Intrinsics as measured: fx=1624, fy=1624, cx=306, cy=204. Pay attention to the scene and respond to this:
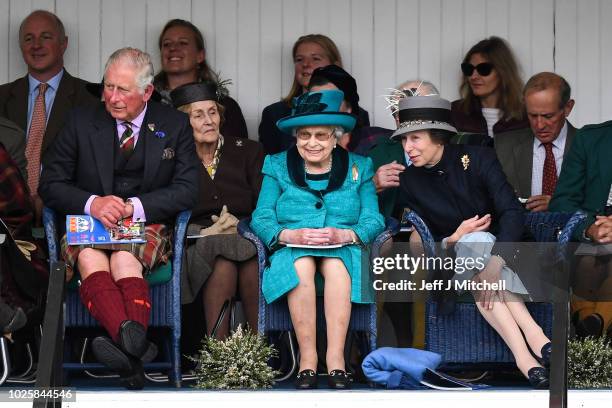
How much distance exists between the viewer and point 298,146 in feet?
24.5

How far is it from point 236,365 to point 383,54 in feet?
11.0

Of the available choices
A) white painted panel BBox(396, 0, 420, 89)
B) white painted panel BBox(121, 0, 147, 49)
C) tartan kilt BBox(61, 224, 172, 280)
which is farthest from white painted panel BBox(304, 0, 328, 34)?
tartan kilt BBox(61, 224, 172, 280)

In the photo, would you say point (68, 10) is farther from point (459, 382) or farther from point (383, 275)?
point (459, 382)

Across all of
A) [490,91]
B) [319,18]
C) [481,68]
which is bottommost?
[490,91]

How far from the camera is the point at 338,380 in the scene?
693cm

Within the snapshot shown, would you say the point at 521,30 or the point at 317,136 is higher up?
the point at 521,30

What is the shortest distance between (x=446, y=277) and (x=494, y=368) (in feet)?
1.51

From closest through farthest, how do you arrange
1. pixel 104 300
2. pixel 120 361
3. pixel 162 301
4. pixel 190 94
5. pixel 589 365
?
pixel 120 361, pixel 104 300, pixel 589 365, pixel 162 301, pixel 190 94

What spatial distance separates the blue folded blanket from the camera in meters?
6.93

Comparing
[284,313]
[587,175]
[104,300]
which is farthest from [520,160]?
[104,300]

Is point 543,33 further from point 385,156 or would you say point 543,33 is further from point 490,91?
point 385,156

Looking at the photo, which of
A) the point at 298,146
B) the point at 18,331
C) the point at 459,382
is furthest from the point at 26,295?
the point at 459,382

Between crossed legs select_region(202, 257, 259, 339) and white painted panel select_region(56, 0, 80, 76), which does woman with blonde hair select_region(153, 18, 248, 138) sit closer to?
white painted panel select_region(56, 0, 80, 76)

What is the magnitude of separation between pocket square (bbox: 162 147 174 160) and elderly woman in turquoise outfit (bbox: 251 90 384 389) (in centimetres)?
44
